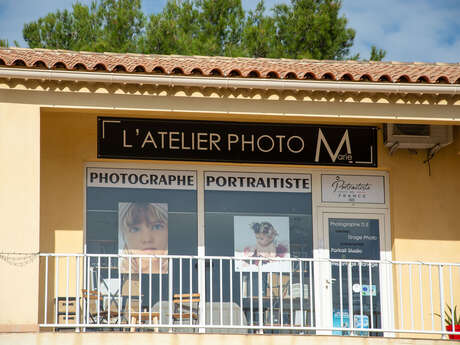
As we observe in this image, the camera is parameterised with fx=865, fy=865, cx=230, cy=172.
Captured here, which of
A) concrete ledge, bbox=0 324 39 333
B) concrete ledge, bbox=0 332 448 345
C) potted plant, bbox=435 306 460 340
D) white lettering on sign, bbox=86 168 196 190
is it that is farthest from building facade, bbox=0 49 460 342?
concrete ledge, bbox=0 324 39 333

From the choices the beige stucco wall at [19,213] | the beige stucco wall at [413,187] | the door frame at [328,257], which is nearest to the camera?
the beige stucco wall at [19,213]

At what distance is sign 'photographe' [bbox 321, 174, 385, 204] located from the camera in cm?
1276

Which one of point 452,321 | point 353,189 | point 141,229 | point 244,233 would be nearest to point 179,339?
point 141,229

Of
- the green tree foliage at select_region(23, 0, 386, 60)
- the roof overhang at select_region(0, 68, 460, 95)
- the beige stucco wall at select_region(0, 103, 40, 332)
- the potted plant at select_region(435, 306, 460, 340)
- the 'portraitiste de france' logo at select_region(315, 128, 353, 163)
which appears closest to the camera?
the beige stucco wall at select_region(0, 103, 40, 332)

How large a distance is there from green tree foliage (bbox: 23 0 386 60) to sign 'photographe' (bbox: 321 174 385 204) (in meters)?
9.25

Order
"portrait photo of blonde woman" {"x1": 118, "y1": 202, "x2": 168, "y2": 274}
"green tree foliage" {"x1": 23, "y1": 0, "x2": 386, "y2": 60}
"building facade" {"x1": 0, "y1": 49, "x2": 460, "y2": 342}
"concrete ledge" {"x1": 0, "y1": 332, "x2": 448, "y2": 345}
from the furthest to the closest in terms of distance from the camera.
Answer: "green tree foliage" {"x1": 23, "y1": 0, "x2": 386, "y2": 60}, "portrait photo of blonde woman" {"x1": 118, "y1": 202, "x2": 168, "y2": 274}, "building facade" {"x1": 0, "y1": 49, "x2": 460, "y2": 342}, "concrete ledge" {"x1": 0, "y1": 332, "x2": 448, "y2": 345}

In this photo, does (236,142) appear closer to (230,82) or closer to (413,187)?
(230,82)

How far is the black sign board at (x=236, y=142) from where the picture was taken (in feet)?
39.8

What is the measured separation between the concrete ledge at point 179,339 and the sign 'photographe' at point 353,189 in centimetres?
303

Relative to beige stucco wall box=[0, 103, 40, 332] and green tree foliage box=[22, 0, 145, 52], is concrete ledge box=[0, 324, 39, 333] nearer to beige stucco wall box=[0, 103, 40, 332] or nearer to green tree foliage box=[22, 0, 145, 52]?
beige stucco wall box=[0, 103, 40, 332]

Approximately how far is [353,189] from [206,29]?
11.1 m

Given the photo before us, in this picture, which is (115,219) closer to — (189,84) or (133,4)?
(189,84)

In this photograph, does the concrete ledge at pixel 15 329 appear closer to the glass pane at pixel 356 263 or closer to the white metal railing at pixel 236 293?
the white metal railing at pixel 236 293

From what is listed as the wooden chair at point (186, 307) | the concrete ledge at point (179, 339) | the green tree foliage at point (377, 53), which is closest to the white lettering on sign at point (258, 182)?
the wooden chair at point (186, 307)
